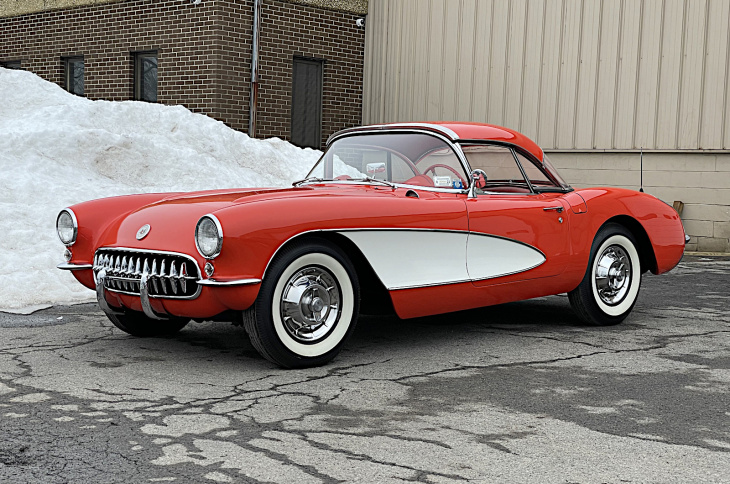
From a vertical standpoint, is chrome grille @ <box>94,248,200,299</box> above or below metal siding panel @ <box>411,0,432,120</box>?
below

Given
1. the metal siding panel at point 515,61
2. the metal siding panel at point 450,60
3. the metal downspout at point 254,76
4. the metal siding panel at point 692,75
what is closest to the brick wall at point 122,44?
the metal downspout at point 254,76

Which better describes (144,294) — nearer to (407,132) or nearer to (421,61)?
(407,132)

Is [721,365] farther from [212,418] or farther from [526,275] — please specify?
[212,418]

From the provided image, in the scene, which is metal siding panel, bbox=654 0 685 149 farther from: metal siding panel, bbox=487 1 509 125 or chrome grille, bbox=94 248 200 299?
chrome grille, bbox=94 248 200 299

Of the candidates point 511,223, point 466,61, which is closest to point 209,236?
point 511,223

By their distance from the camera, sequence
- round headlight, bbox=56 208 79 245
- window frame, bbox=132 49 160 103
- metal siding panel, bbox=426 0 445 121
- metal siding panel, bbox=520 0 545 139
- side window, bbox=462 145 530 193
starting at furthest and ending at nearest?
window frame, bbox=132 49 160 103 → metal siding panel, bbox=426 0 445 121 → metal siding panel, bbox=520 0 545 139 → side window, bbox=462 145 530 193 → round headlight, bbox=56 208 79 245

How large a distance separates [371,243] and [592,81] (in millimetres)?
9267

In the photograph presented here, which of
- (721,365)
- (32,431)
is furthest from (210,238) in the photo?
(721,365)

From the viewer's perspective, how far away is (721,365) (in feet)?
17.3

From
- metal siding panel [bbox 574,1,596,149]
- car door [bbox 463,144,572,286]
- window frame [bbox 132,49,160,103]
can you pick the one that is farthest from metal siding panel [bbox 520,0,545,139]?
car door [bbox 463,144,572,286]

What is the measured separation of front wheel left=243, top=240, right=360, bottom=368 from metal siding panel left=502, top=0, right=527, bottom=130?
32.4 ft

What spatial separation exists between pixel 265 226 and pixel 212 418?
112 cm

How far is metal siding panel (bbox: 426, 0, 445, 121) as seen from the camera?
50.3 feet

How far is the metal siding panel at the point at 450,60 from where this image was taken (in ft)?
49.6
